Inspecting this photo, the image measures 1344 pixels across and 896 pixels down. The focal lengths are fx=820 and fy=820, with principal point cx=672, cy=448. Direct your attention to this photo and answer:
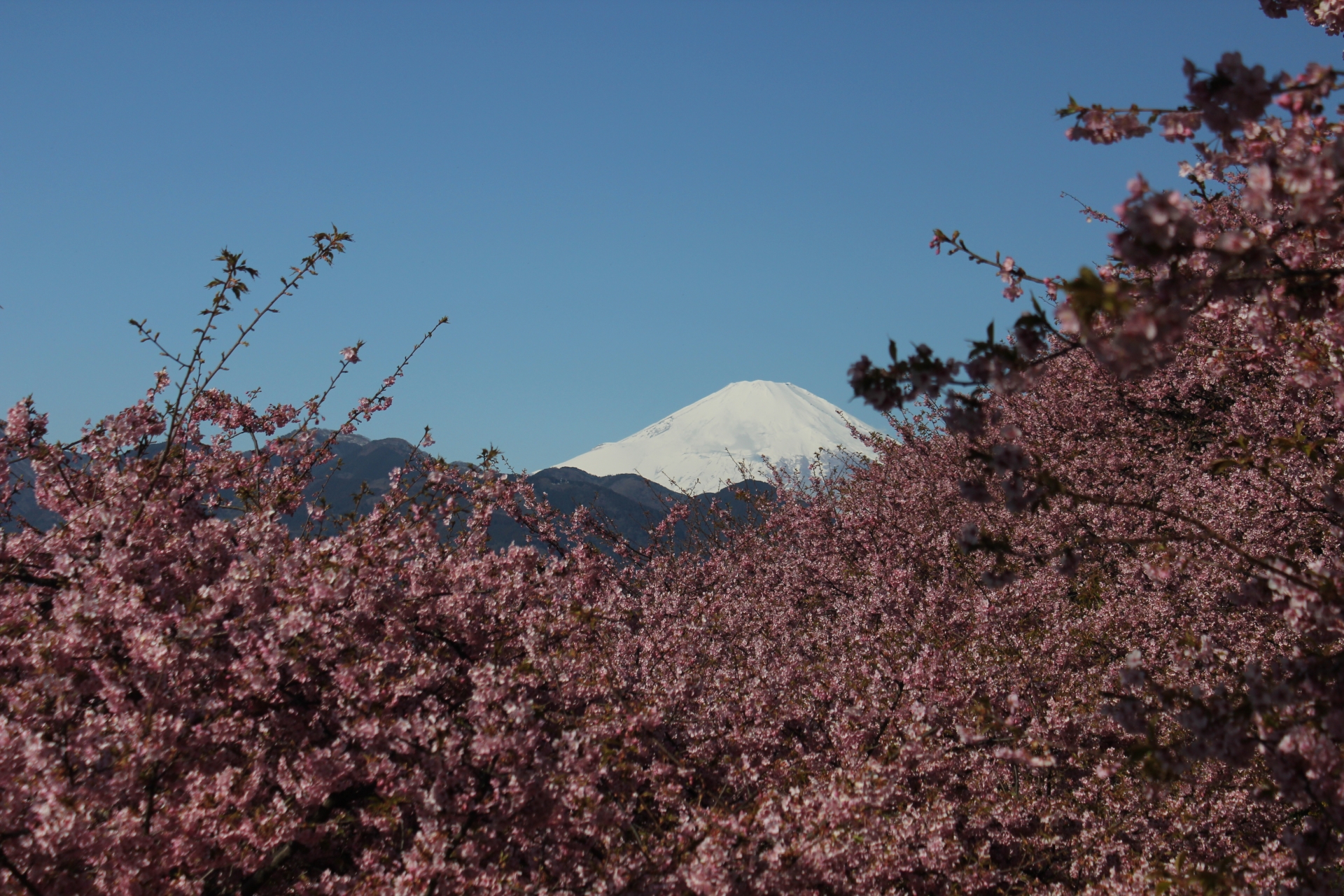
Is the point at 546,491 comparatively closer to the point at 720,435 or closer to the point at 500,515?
the point at 500,515

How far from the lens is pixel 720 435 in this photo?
253 feet

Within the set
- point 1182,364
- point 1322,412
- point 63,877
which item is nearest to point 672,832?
point 63,877

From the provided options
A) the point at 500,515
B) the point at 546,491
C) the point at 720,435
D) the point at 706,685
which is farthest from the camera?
the point at 720,435

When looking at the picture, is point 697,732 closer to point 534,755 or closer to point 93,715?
point 534,755

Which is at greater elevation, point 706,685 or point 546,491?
point 546,491

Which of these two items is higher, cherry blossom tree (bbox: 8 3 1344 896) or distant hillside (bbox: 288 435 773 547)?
distant hillside (bbox: 288 435 773 547)

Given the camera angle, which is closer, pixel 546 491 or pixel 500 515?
pixel 500 515

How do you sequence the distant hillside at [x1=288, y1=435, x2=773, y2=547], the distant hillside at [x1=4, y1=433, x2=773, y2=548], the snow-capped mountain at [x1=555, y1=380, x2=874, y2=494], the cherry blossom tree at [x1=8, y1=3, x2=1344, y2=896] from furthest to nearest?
the snow-capped mountain at [x1=555, y1=380, x2=874, y2=494]
the distant hillside at [x1=288, y1=435, x2=773, y2=547]
the distant hillside at [x1=4, y1=433, x2=773, y2=548]
the cherry blossom tree at [x1=8, y1=3, x2=1344, y2=896]

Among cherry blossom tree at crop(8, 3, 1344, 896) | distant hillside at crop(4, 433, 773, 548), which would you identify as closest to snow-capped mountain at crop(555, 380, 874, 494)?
distant hillside at crop(4, 433, 773, 548)

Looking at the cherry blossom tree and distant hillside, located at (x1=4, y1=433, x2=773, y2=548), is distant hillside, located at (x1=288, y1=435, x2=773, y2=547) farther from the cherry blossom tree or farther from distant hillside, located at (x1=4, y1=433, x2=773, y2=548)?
the cherry blossom tree

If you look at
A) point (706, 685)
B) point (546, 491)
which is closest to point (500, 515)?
point (546, 491)

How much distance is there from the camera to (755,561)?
12812 mm

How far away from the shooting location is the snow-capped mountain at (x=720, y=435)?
70.5 m

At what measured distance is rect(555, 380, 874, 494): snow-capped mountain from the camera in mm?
70500
